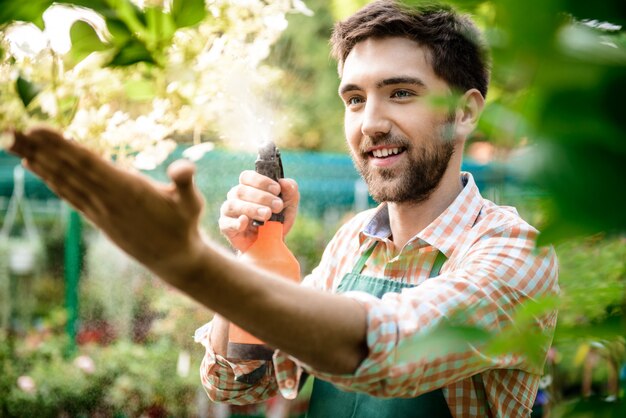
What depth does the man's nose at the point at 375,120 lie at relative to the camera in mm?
1351

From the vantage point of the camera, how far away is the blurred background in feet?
1.02

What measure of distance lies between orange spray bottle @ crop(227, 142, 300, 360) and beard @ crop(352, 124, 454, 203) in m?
0.24

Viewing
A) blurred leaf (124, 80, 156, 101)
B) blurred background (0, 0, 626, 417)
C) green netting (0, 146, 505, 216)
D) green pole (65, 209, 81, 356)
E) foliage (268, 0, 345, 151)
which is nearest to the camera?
blurred background (0, 0, 626, 417)

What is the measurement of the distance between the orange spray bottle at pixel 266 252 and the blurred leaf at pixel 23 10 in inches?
24.9

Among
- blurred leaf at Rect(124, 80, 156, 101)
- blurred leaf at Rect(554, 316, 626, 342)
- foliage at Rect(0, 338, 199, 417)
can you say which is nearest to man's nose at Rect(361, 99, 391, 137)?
blurred leaf at Rect(124, 80, 156, 101)

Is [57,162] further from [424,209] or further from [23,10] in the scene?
[424,209]

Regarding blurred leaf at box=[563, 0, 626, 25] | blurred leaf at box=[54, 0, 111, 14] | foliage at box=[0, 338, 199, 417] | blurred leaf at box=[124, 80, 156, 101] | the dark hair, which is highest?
blurred leaf at box=[563, 0, 626, 25]

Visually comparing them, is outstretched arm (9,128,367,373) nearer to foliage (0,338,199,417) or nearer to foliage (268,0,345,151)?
foliage (0,338,199,417)

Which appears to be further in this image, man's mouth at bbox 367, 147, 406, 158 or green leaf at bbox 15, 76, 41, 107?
man's mouth at bbox 367, 147, 406, 158

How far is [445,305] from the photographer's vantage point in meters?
0.94

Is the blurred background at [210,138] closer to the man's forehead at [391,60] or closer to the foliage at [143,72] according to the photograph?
the foliage at [143,72]

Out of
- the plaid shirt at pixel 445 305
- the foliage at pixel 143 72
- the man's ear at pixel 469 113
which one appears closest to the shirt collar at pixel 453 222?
the plaid shirt at pixel 445 305

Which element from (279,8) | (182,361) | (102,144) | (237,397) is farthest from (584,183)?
(182,361)

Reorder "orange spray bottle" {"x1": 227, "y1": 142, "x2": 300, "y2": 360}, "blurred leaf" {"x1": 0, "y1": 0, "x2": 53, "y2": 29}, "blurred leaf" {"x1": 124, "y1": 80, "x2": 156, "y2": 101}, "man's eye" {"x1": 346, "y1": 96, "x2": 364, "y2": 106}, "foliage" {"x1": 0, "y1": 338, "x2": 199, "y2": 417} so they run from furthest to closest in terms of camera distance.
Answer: "foliage" {"x1": 0, "y1": 338, "x2": 199, "y2": 417} → "man's eye" {"x1": 346, "y1": 96, "x2": 364, "y2": 106} → "orange spray bottle" {"x1": 227, "y1": 142, "x2": 300, "y2": 360} → "blurred leaf" {"x1": 124, "y1": 80, "x2": 156, "y2": 101} → "blurred leaf" {"x1": 0, "y1": 0, "x2": 53, "y2": 29}
